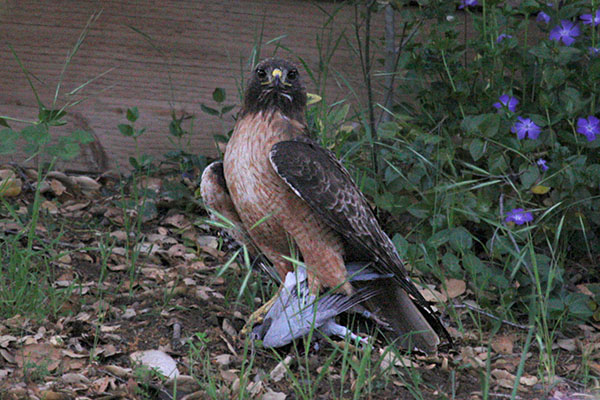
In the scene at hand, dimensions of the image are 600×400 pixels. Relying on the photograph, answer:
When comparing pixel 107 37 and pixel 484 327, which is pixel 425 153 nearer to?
pixel 484 327

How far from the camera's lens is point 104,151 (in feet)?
16.8

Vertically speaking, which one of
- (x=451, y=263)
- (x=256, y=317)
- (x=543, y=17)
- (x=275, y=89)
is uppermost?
(x=543, y=17)

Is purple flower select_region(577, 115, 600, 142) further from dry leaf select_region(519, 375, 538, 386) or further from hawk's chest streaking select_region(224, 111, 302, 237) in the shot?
hawk's chest streaking select_region(224, 111, 302, 237)

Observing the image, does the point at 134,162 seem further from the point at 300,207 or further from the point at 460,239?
the point at 460,239

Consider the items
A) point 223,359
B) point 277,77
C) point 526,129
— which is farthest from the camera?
point 526,129

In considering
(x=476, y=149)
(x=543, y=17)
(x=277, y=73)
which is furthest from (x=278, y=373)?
(x=543, y=17)

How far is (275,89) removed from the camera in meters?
3.68

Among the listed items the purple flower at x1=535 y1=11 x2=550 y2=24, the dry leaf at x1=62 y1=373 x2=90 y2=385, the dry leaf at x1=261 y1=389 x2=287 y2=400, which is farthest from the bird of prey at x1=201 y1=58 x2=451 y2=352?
the purple flower at x1=535 y1=11 x2=550 y2=24

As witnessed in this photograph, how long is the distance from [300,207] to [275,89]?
1.78 feet

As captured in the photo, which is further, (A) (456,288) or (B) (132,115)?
(B) (132,115)

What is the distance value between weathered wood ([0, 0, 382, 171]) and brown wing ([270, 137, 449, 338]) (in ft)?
5.01

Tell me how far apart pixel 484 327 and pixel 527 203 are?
2.51 feet

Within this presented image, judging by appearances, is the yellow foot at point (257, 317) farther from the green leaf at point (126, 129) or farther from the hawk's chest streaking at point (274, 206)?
the green leaf at point (126, 129)

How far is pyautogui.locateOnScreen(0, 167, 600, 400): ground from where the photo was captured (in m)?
3.10
